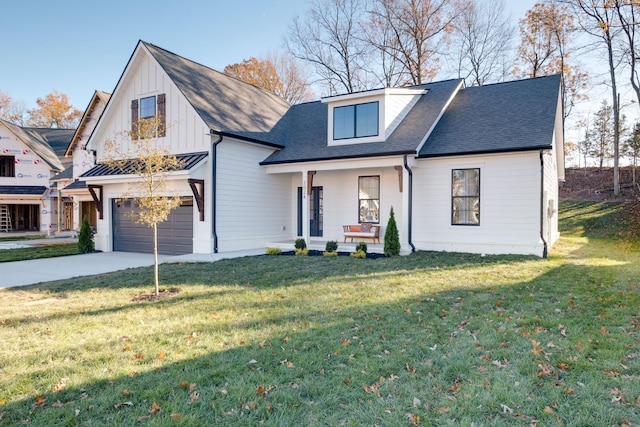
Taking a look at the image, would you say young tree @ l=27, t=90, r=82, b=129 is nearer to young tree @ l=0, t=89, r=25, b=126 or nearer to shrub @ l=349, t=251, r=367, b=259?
young tree @ l=0, t=89, r=25, b=126

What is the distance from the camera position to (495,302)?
21.2 ft

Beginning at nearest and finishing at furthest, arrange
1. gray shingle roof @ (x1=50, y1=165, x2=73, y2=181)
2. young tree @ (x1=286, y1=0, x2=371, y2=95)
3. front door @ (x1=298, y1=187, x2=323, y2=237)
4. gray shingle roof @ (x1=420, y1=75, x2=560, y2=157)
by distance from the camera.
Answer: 1. gray shingle roof @ (x1=420, y1=75, x2=560, y2=157)
2. front door @ (x1=298, y1=187, x2=323, y2=237)
3. gray shingle roof @ (x1=50, y1=165, x2=73, y2=181)
4. young tree @ (x1=286, y1=0, x2=371, y2=95)

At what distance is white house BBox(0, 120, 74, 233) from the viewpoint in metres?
25.9

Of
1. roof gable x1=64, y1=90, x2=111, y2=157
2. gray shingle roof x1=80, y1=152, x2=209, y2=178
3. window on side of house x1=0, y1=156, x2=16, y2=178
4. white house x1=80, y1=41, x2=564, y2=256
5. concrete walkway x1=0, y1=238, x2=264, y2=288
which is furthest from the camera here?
window on side of house x1=0, y1=156, x2=16, y2=178

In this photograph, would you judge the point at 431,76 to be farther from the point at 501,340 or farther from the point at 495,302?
the point at 501,340

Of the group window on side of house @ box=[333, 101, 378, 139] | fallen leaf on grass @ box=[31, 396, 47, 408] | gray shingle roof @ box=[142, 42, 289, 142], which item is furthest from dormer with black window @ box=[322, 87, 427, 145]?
fallen leaf on grass @ box=[31, 396, 47, 408]

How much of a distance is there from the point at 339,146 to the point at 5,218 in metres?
25.4

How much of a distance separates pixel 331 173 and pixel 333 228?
205 centimetres

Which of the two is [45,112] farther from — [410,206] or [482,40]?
[410,206]

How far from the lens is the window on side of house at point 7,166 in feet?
86.8

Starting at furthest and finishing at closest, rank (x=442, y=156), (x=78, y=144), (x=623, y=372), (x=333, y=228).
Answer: (x=78, y=144) → (x=333, y=228) → (x=442, y=156) → (x=623, y=372)

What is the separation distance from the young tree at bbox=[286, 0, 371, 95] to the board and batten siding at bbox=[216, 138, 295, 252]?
600 inches

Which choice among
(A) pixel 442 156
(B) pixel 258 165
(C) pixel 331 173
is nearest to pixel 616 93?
(A) pixel 442 156

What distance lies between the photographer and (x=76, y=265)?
37.2ft
